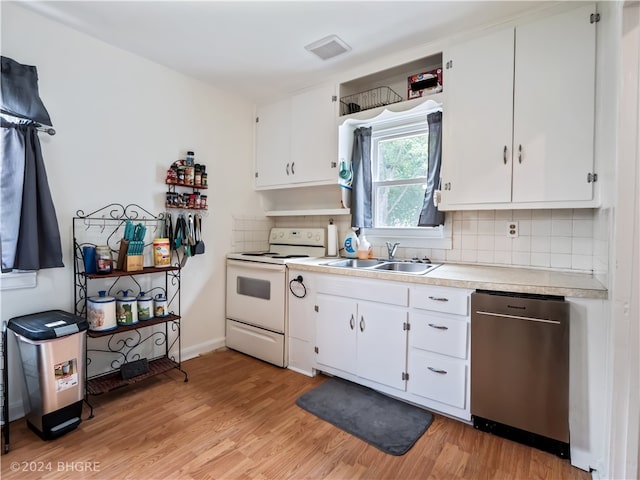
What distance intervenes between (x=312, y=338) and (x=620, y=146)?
6.74 ft

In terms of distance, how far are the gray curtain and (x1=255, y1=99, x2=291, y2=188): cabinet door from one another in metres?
1.70

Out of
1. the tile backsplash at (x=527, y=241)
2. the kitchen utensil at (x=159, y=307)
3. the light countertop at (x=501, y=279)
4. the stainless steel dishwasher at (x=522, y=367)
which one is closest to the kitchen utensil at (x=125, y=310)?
the kitchen utensil at (x=159, y=307)

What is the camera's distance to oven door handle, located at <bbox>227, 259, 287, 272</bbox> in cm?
260

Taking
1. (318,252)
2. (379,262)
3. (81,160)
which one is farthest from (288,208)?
(81,160)

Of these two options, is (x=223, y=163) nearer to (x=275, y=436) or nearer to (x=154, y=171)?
(x=154, y=171)

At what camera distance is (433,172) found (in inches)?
95.2

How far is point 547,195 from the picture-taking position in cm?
188

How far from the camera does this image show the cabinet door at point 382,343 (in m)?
2.03

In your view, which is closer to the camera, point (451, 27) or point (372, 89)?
point (451, 27)

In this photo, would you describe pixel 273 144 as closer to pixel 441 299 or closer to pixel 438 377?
pixel 441 299

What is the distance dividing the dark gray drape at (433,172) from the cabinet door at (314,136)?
29.5 inches

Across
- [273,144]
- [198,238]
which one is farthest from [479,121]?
[198,238]

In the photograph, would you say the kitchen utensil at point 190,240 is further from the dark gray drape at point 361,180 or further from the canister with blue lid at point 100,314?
the dark gray drape at point 361,180

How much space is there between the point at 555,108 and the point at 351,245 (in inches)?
65.2
